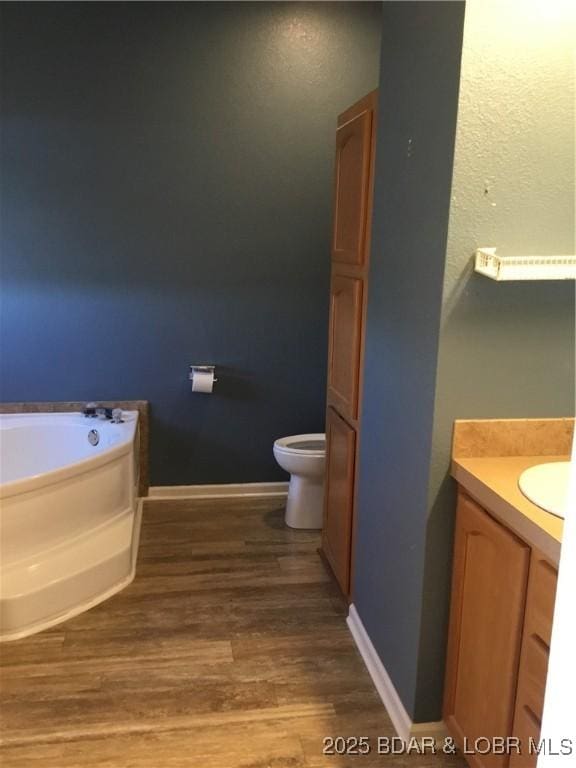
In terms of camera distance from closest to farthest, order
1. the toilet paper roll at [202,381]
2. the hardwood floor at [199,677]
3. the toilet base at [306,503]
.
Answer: the hardwood floor at [199,677]
the toilet base at [306,503]
the toilet paper roll at [202,381]

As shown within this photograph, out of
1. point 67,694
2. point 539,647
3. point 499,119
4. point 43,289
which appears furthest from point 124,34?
point 539,647

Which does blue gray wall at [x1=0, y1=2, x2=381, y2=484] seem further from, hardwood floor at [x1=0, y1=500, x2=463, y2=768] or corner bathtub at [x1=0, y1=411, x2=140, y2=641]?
hardwood floor at [x1=0, y1=500, x2=463, y2=768]

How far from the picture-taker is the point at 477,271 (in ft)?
5.59

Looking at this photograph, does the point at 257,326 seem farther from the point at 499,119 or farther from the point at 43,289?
the point at 499,119

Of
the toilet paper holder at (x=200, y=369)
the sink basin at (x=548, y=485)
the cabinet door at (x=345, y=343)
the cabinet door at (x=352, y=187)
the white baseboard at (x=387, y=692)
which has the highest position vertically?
the cabinet door at (x=352, y=187)

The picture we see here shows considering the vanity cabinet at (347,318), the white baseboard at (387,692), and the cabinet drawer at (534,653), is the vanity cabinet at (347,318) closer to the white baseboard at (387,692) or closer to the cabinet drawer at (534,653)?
the white baseboard at (387,692)

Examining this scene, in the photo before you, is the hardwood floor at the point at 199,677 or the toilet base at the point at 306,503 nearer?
the hardwood floor at the point at 199,677

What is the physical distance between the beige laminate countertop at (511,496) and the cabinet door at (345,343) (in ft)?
2.51

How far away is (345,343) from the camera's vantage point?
104 inches

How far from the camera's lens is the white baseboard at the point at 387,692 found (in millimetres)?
1980

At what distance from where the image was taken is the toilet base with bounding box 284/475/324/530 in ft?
→ 11.2

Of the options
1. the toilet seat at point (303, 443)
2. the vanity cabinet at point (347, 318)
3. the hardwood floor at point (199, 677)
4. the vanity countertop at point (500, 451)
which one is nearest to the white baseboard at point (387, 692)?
the hardwood floor at point (199, 677)

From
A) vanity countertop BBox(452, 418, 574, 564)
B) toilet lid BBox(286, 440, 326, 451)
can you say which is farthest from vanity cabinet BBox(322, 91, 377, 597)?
vanity countertop BBox(452, 418, 574, 564)

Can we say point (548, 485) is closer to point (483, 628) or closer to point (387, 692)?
point (483, 628)
